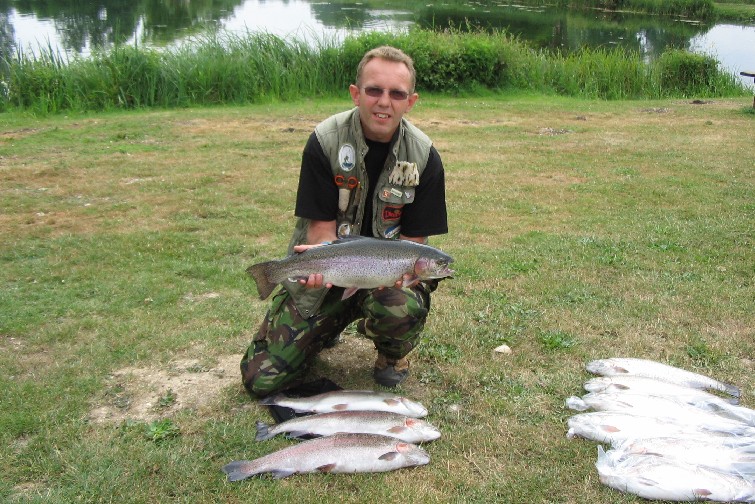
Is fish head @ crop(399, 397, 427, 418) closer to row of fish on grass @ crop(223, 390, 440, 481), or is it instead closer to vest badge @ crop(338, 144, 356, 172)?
row of fish on grass @ crop(223, 390, 440, 481)

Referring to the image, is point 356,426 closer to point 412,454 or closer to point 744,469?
point 412,454

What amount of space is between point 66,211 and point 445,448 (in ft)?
18.7

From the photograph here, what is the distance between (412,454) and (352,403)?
525 millimetres

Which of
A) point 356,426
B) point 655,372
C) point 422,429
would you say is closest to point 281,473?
point 356,426

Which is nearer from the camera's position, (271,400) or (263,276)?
(263,276)

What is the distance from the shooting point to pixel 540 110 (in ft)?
47.7

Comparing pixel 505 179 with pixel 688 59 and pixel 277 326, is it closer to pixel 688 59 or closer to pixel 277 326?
pixel 277 326

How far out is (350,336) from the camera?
4789mm

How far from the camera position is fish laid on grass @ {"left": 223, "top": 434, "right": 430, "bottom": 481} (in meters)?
3.27

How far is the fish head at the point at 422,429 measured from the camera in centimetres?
353

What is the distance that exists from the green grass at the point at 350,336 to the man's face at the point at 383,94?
159 centimetres

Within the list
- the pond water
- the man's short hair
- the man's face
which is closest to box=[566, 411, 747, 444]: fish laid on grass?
the man's face

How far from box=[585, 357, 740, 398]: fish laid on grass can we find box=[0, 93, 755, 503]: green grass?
0.13 metres

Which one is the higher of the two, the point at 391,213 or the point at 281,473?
the point at 391,213
